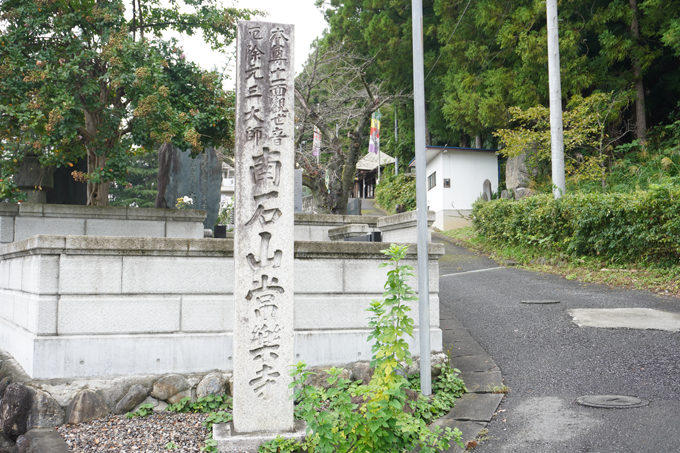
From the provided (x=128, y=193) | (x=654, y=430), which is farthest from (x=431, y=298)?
(x=128, y=193)

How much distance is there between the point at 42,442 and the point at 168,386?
108 cm

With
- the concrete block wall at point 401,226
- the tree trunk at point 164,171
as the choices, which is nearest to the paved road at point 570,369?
the concrete block wall at point 401,226

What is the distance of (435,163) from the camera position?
75.3 ft

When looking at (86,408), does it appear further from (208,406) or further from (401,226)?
(401,226)

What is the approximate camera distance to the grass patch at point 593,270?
28.2 feet

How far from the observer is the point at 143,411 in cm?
446

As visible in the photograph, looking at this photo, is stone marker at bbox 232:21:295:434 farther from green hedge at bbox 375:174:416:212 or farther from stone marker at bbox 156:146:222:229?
green hedge at bbox 375:174:416:212

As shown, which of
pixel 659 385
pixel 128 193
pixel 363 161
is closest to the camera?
pixel 659 385

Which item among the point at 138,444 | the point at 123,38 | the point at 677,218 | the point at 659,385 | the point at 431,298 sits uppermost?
the point at 123,38

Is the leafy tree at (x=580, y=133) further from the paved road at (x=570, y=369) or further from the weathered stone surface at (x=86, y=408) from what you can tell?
the weathered stone surface at (x=86, y=408)

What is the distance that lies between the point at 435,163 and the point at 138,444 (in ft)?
67.5

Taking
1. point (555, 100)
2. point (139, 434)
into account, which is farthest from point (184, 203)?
point (555, 100)

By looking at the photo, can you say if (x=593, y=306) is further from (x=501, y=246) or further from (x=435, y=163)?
(x=435, y=163)

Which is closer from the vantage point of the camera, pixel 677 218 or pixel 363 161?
pixel 677 218
